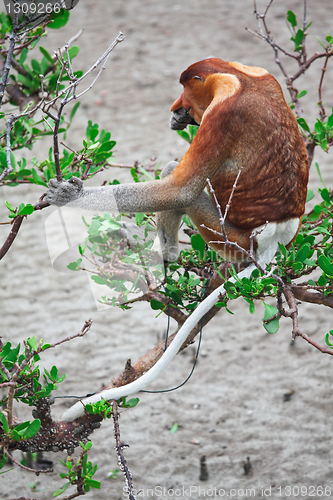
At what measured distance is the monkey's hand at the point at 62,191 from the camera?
1.55 m

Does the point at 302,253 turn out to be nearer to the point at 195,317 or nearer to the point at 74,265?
the point at 195,317

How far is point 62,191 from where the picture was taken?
1.56 m

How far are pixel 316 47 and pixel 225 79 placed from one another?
440cm

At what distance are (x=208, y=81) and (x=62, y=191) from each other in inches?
27.1

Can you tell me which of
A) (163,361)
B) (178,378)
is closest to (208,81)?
(163,361)

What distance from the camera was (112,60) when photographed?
18.4 feet

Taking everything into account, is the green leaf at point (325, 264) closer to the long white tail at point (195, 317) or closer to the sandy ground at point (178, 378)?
the long white tail at point (195, 317)

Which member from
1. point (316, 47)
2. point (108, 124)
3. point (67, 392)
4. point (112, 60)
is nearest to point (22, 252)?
point (67, 392)

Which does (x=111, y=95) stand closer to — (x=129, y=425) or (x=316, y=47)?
(x=316, y=47)

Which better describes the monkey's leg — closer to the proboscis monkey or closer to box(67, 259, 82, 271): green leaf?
the proboscis monkey

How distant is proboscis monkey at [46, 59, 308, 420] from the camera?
1627mm

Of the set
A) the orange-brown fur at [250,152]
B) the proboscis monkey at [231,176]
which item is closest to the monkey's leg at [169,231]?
the proboscis monkey at [231,176]

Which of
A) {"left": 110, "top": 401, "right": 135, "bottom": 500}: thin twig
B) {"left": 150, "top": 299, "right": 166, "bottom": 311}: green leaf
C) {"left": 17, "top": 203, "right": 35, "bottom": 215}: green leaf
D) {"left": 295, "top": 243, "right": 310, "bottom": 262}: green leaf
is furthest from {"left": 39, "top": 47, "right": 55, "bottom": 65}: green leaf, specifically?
{"left": 110, "top": 401, "right": 135, "bottom": 500}: thin twig

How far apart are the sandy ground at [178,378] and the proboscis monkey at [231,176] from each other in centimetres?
111
